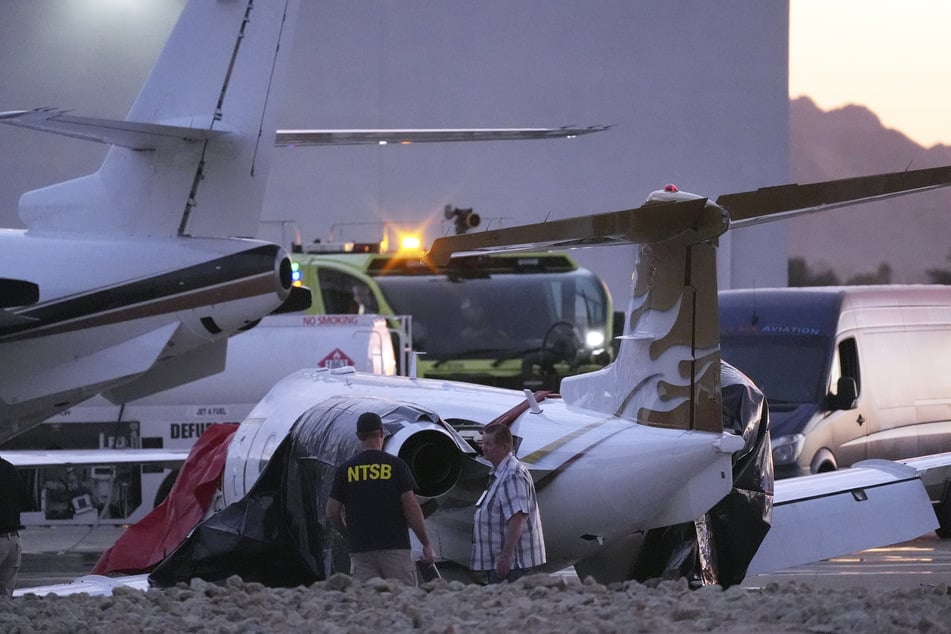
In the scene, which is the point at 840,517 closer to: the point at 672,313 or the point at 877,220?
the point at 672,313

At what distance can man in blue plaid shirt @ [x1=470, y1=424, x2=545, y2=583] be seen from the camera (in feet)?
32.8

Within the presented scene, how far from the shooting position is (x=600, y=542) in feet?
35.5

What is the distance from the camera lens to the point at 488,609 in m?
8.09

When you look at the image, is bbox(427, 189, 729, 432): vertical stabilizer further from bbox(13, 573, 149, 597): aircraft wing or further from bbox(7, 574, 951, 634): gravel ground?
bbox(13, 573, 149, 597): aircraft wing

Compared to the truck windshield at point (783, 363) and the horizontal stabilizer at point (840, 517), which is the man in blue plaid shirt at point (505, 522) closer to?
the horizontal stabilizer at point (840, 517)

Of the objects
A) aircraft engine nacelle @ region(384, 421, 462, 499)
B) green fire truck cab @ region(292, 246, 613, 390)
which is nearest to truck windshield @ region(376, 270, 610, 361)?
green fire truck cab @ region(292, 246, 613, 390)

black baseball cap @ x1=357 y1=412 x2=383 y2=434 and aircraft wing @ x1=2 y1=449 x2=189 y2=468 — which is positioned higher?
black baseball cap @ x1=357 y1=412 x2=383 y2=434

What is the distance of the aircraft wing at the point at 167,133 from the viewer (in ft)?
40.5

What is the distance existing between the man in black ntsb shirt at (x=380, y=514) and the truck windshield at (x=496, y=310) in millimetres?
13766

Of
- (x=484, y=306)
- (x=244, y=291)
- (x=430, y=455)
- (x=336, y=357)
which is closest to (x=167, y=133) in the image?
(x=244, y=291)

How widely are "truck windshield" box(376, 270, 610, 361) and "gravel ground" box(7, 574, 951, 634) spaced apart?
14643mm

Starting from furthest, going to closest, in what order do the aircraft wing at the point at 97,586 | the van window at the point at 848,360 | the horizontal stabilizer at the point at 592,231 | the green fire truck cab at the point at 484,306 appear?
the green fire truck cab at the point at 484,306 → the van window at the point at 848,360 → the aircraft wing at the point at 97,586 → the horizontal stabilizer at the point at 592,231

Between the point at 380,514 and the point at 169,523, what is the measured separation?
16.9ft

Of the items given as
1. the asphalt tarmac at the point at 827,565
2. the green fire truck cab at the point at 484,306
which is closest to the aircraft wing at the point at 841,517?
the asphalt tarmac at the point at 827,565
